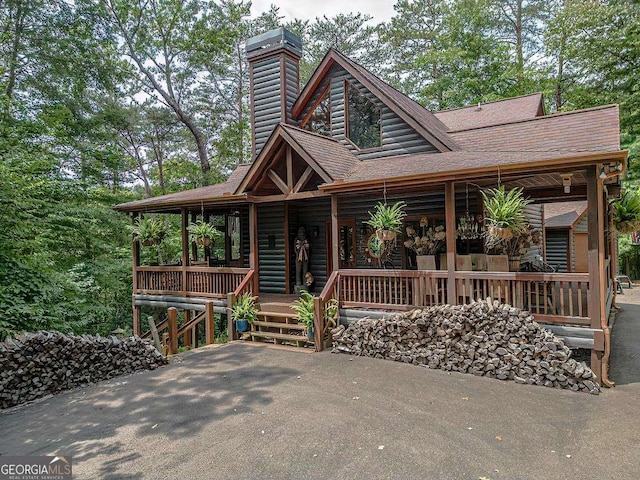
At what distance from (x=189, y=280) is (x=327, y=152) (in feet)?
17.0

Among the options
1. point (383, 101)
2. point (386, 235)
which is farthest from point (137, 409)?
point (383, 101)

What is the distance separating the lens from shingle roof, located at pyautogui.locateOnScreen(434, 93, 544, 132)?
1413cm

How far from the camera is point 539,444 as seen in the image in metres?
4.23

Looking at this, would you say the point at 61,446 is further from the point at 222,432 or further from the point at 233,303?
the point at 233,303

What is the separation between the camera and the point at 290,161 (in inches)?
369

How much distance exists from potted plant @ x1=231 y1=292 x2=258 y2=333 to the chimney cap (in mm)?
7956

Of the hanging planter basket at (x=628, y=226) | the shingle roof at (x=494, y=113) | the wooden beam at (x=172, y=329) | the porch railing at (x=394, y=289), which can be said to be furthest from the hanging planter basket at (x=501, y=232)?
the shingle roof at (x=494, y=113)

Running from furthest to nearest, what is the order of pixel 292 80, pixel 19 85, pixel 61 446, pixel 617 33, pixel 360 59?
pixel 360 59 → pixel 617 33 → pixel 19 85 → pixel 292 80 → pixel 61 446

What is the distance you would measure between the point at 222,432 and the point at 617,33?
23957 mm

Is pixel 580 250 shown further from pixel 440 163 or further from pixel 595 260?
pixel 595 260

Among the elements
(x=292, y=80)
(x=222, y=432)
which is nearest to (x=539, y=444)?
(x=222, y=432)

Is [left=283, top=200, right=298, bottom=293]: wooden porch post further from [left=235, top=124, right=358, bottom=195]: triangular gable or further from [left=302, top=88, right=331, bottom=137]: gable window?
[left=302, top=88, right=331, bottom=137]: gable window

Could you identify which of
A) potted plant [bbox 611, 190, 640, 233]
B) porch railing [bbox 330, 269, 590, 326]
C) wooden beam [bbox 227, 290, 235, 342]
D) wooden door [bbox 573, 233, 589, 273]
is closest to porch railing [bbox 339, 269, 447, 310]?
porch railing [bbox 330, 269, 590, 326]

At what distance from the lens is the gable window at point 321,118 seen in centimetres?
1209
